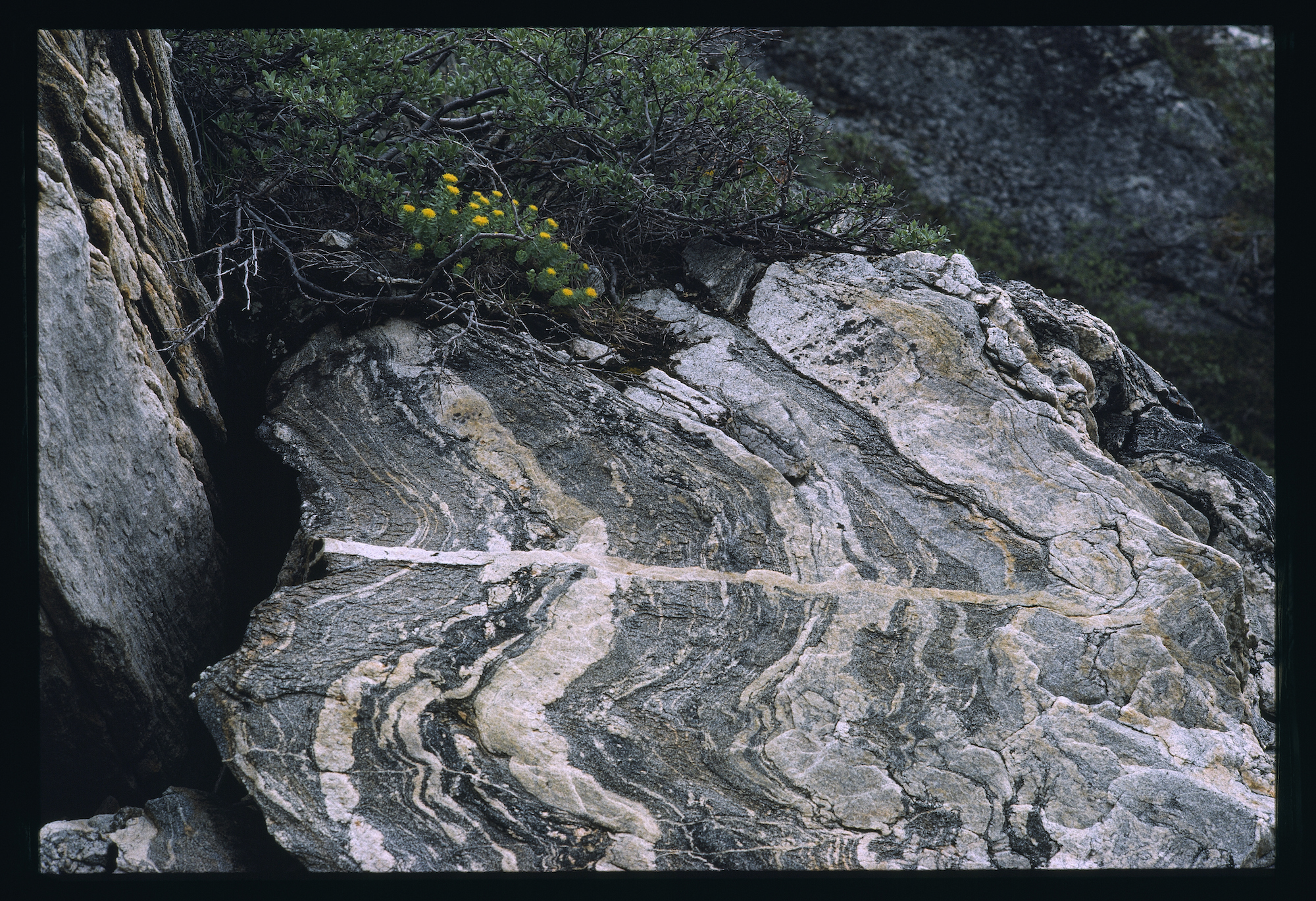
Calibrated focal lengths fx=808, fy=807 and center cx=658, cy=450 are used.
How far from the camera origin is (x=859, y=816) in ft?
11.9

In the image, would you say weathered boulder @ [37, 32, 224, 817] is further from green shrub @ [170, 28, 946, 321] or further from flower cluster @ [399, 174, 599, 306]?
flower cluster @ [399, 174, 599, 306]

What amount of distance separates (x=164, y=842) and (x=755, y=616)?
9.65ft

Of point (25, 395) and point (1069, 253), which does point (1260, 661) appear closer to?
point (25, 395)

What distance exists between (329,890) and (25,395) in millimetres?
2500

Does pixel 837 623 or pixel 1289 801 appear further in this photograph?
pixel 837 623

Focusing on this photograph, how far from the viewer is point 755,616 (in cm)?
414

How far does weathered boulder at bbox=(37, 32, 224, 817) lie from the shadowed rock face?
668 mm

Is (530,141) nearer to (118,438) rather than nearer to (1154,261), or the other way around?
(118,438)

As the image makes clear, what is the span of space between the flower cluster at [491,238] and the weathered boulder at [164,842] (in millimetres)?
3101

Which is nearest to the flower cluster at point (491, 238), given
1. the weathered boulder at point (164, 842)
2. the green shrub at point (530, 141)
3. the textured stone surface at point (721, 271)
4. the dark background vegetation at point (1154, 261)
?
the green shrub at point (530, 141)

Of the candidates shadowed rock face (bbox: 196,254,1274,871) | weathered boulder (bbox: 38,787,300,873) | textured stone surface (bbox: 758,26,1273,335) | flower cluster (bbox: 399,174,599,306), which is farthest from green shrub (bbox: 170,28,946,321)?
textured stone surface (bbox: 758,26,1273,335)

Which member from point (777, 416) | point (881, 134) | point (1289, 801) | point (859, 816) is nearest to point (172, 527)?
point (777, 416)

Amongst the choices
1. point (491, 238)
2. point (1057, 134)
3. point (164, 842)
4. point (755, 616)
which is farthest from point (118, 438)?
point (1057, 134)

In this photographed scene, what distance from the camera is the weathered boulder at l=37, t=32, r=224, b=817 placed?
3.60 metres
